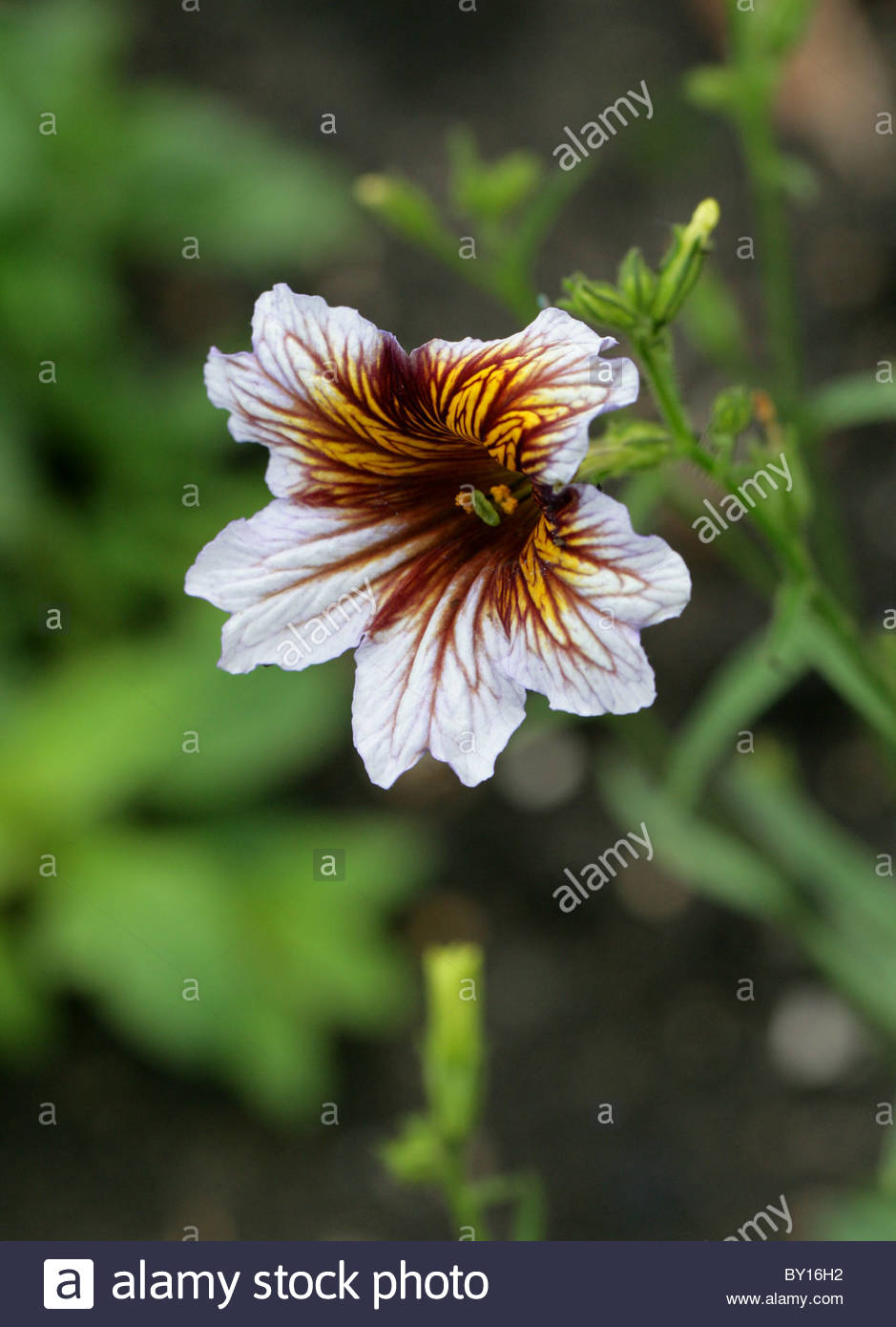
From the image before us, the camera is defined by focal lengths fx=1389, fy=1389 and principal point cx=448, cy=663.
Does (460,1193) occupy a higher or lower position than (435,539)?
lower

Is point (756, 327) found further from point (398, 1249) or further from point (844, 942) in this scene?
point (398, 1249)

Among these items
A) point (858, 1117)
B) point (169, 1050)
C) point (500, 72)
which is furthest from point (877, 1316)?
point (500, 72)

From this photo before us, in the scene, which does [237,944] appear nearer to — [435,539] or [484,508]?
[435,539]

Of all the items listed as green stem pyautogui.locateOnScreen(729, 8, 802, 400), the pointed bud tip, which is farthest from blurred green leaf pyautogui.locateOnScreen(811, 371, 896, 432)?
the pointed bud tip

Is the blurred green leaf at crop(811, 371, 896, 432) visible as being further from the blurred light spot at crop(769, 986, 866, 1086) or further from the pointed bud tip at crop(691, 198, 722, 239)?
the blurred light spot at crop(769, 986, 866, 1086)

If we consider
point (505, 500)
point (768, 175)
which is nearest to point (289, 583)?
point (505, 500)

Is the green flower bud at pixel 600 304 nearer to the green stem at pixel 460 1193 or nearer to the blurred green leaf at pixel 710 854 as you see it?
the blurred green leaf at pixel 710 854

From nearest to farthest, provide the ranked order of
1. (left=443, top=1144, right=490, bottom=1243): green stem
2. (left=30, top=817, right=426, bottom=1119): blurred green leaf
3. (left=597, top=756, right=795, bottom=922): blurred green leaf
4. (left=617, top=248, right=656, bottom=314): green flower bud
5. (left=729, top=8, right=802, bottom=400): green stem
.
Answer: (left=617, top=248, right=656, bottom=314): green flower bud → (left=443, top=1144, right=490, bottom=1243): green stem → (left=729, top=8, right=802, bottom=400): green stem → (left=597, top=756, right=795, bottom=922): blurred green leaf → (left=30, top=817, right=426, bottom=1119): blurred green leaf
